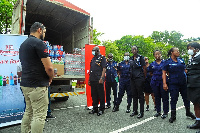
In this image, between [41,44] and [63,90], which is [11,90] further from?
[41,44]

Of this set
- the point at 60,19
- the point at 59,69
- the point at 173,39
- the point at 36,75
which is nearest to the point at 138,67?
the point at 59,69

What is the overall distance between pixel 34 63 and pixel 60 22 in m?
5.59

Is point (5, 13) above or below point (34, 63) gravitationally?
above

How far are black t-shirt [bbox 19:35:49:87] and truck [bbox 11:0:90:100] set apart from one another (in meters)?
2.63

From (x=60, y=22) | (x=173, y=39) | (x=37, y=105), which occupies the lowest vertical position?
(x=37, y=105)

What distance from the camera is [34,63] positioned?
257 cm

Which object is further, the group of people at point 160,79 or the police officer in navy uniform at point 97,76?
the police officer in navy uniform at point 97,76

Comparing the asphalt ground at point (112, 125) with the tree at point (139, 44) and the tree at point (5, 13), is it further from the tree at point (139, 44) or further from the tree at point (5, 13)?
the tree at point (139, 44)

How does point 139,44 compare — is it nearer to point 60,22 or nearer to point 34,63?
point 60,22

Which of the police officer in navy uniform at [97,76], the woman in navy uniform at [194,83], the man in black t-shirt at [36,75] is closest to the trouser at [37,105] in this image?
the man in black t-shirt at [36,75]

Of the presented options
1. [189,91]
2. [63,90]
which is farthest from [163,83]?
[63,90]

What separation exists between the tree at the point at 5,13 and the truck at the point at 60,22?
11.2 m

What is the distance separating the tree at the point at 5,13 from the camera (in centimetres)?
1710

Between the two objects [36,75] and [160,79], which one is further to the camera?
[160,79]
